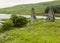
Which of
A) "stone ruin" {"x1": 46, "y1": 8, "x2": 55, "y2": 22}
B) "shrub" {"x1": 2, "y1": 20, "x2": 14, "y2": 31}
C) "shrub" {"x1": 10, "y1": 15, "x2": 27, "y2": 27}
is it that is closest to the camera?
"shrub" {"x1": 2, "y1": 20, "x2": 14, "y2": 31}

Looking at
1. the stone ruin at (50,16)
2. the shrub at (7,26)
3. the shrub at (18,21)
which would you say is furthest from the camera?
the shrub at (18,21)

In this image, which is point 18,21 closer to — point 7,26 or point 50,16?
point 7,26

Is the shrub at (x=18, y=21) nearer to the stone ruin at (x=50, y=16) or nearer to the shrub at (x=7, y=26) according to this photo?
the shrub at (x=7, y=26)

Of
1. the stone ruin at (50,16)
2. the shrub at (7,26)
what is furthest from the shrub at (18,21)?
the stone ruin at (50,16)

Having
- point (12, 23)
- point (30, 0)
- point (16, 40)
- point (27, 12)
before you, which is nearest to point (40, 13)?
point (27, 12)

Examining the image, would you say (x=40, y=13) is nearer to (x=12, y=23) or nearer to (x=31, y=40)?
(x=12, y=23)

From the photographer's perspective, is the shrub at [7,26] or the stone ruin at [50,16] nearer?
the shrub at [7,26]

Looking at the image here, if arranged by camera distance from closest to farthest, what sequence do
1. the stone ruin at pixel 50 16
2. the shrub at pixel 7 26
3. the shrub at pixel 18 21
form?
the shrub at pixel 7 26 → the stone ruin at pixel 50 16 → the shrub at pixel 18 21

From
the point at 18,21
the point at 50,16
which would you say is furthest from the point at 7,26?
the point at 50,16

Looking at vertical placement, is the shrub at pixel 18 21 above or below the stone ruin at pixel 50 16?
below

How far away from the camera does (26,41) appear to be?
29688 millimetres

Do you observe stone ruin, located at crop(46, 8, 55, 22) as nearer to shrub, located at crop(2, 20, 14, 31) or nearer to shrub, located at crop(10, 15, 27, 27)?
shrub, located at crop(10, 15, 27, 27)

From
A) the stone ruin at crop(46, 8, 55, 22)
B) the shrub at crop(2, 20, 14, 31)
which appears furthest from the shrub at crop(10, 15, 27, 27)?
the stone ruin at crop(46, 8, 55, 22)

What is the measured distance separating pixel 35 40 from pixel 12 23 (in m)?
18.0
